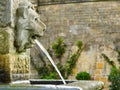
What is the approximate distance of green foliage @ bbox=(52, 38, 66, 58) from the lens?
1939 centimetres

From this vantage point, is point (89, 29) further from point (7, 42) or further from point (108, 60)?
point (7, 42)

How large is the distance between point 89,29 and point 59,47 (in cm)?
147

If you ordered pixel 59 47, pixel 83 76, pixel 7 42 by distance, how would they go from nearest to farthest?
1. pixel 7 42
2. pixel 83 76
3. pixel 59 47

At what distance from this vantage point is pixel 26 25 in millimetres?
5062

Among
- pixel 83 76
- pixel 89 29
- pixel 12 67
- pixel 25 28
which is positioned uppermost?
pixel 25 28

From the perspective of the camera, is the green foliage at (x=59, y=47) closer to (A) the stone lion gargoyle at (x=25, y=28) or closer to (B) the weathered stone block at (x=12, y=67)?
(B) the weathered stone block at (x=12, y=67)

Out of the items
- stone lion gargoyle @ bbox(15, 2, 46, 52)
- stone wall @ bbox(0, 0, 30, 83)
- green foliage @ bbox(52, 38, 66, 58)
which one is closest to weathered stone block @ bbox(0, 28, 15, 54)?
stone wall @ bbox(0, 0, 30, 83)

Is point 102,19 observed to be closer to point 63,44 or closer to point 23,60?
point 63,44

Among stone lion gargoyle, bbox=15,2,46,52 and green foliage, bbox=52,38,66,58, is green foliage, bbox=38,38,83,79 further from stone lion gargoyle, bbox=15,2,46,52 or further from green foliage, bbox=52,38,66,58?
stone lion gargoyle, bbox=15,2,46,52

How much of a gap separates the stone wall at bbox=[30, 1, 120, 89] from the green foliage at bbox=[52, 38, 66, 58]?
0.78 ft

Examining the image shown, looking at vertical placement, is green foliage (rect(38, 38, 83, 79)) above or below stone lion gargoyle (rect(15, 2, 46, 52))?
below

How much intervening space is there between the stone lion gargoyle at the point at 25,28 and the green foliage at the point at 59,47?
1419cm

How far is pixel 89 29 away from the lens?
19641 mm

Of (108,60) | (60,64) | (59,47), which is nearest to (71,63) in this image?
(60,64)
